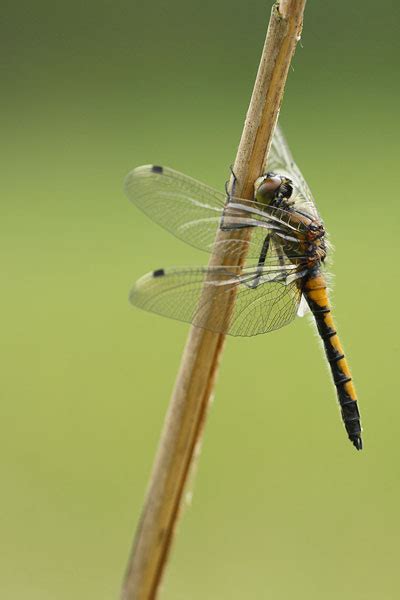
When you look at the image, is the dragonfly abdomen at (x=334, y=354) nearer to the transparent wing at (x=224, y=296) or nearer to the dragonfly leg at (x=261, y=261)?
the transparent wing at (x=224, y=296)

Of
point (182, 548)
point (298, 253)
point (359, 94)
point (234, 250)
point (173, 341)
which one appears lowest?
point (182, 548)

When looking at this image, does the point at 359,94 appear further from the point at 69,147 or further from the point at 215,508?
the point at 215,508

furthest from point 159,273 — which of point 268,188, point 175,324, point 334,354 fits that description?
point 175,324

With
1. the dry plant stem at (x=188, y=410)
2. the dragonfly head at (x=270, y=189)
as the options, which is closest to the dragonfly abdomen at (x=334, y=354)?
the dragonfly head at (x=270, y=189)

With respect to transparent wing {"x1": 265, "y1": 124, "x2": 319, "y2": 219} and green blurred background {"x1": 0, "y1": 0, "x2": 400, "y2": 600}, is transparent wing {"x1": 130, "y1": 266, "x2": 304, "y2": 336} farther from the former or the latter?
green blurred background {"x1": 0, "y1": 0, "x2": 400, "y2": 600}

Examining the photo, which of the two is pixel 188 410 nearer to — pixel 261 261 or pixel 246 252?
pixel 246 252

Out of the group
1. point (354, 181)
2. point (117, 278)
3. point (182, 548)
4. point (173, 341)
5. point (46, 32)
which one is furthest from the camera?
point (46, 32)

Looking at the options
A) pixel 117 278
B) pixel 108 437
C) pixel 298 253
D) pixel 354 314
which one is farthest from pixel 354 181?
pixel 298 253
